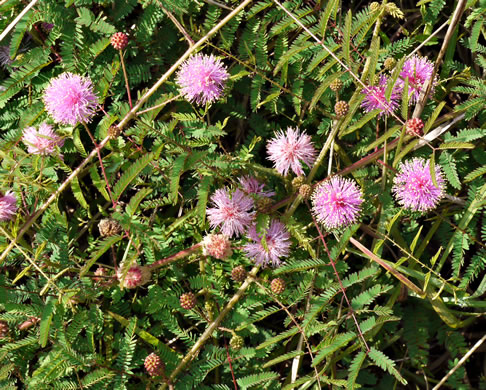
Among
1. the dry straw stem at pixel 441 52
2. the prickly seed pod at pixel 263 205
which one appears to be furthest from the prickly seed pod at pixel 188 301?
the dry straw stem at pixel 441 52

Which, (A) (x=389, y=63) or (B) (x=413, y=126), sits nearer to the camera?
(B) (x=413, y=126)

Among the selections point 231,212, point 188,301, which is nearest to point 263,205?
point 231,212

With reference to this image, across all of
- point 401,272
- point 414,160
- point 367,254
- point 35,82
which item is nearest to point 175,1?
point 35,82

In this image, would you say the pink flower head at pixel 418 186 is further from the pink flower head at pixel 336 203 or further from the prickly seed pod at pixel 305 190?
the prickly seed pod at pixel 305 190

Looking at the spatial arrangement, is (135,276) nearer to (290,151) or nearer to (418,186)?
(290,151)

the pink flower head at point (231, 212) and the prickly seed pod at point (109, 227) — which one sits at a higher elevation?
the pink flower head at point (231, 212)

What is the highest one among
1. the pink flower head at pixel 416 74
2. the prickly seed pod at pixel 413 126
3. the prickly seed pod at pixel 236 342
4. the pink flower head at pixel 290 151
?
the pink flower head at pixel 416 74
